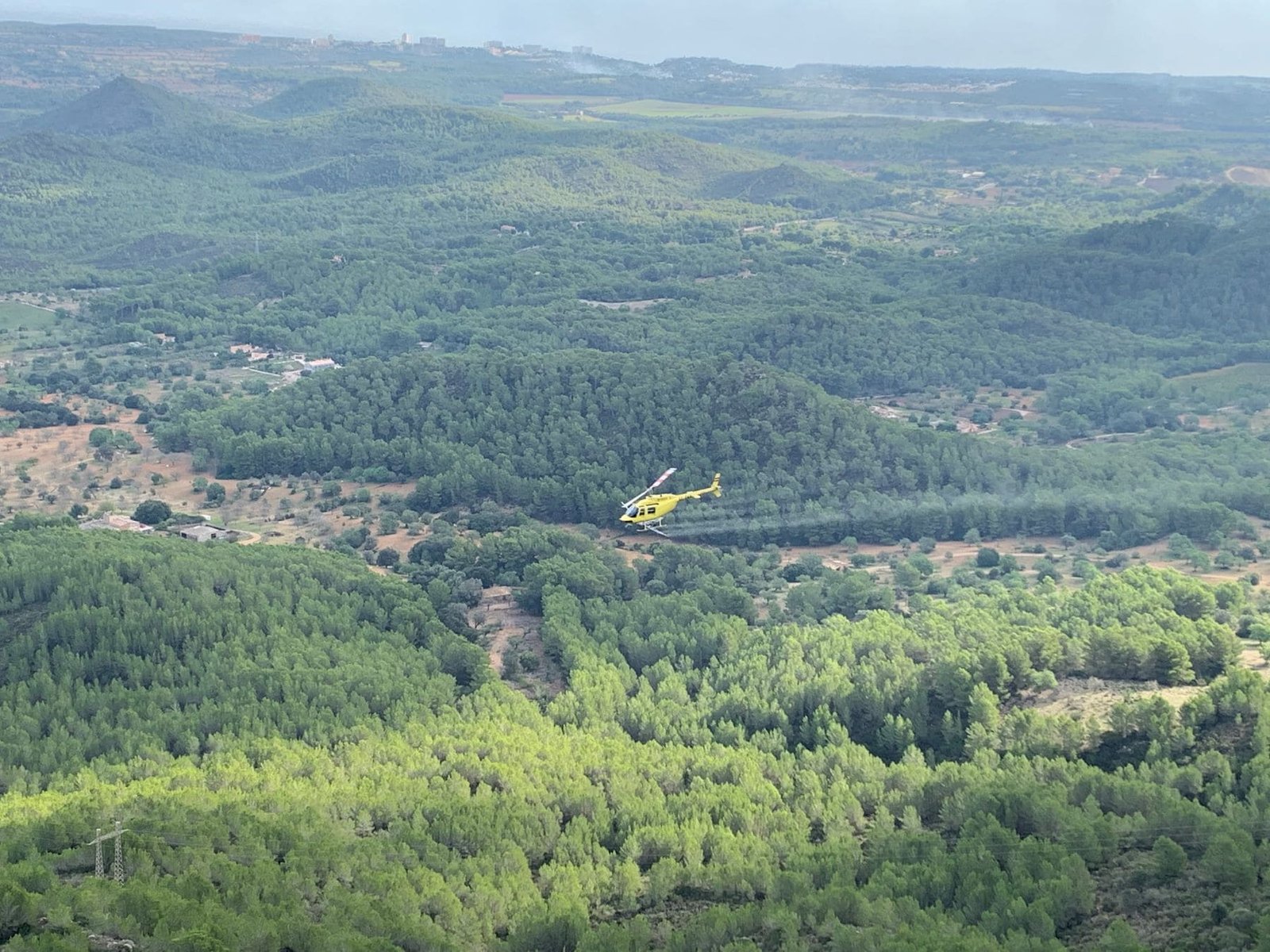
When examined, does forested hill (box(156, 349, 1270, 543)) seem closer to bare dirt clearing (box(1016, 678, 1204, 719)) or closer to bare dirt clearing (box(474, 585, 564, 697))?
bare dirt clearing (box(474, 585, 564, 697))

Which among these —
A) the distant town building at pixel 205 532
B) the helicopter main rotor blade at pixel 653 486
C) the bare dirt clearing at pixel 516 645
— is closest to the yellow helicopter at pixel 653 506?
the helicopter main rotor blade at pixel 653 486

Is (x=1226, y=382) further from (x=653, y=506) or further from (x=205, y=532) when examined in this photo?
(x=205, y=532)

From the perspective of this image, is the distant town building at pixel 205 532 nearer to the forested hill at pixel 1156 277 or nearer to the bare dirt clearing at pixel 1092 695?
the bare dirt clearing at pixel 1092 695

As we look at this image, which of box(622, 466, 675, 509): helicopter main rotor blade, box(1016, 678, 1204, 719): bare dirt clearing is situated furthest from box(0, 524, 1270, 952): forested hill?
box(622, 466, 675, 509): helicopter main rotor blade

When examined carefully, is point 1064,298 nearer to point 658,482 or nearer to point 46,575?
point 658,482

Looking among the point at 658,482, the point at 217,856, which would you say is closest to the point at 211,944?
the point at 217,856
